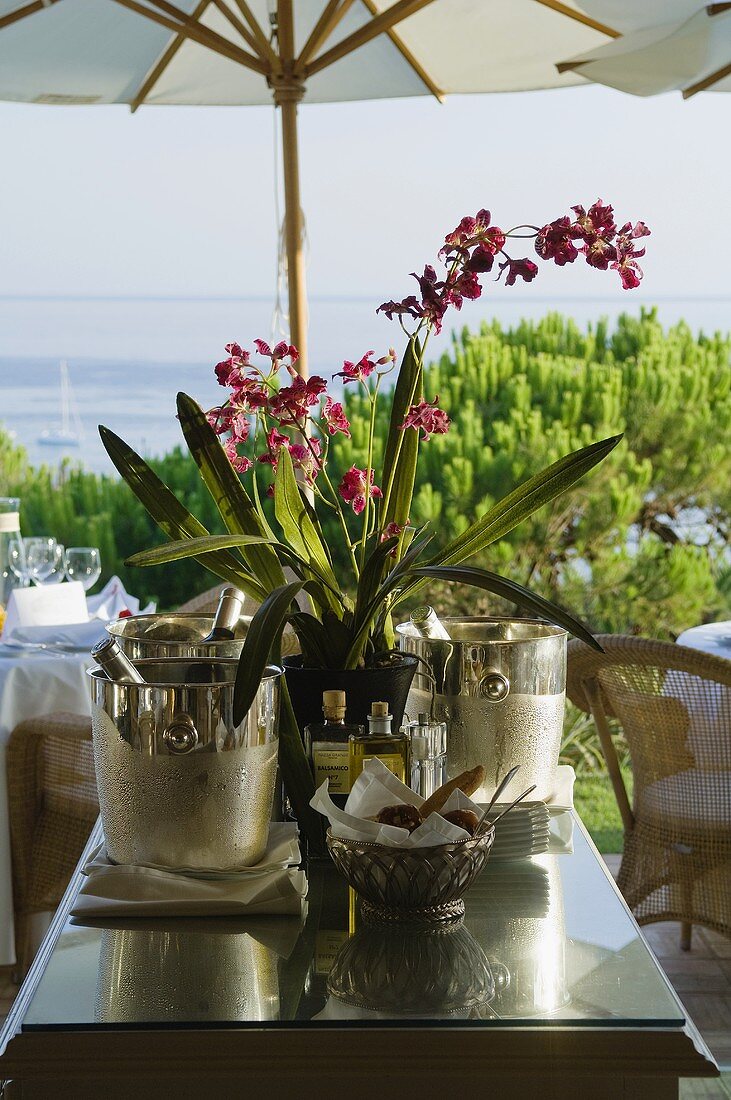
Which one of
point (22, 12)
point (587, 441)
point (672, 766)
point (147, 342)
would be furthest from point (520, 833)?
point (147, 342)

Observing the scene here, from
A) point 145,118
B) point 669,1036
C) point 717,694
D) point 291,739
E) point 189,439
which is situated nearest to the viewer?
point 669,1036

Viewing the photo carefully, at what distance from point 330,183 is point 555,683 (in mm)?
7450

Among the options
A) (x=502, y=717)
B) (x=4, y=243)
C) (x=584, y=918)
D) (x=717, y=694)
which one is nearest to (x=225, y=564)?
(x=502, y=717)

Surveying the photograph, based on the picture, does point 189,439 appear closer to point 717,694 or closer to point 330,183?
point 717,694

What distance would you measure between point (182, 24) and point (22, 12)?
1.68 feet

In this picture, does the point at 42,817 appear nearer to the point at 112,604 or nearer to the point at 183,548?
the point at 112,604

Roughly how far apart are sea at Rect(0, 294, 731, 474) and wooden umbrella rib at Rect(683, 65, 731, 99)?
3305 mm

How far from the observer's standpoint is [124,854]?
43.8 inches

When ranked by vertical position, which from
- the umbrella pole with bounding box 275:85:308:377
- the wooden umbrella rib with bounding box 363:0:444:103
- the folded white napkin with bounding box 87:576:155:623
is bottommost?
the folded white napkin with bounding box 87:576:155:623

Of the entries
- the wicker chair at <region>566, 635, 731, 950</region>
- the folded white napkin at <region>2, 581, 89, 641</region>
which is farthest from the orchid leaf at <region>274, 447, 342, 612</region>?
the folded white napkin at <region>2, 581, 89, 641</region>

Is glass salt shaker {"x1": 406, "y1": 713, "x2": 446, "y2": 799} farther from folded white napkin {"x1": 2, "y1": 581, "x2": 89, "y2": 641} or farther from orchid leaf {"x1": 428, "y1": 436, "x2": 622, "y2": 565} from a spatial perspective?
folded white napkin {"x1": 2, "y1": 581, "x2": 89, "y2": 641}

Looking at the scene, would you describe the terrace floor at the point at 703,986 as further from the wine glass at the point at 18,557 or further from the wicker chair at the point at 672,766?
the wine glass at the point at 18,557

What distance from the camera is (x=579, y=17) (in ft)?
11.2

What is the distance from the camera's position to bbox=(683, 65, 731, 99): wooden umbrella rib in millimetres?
3154
